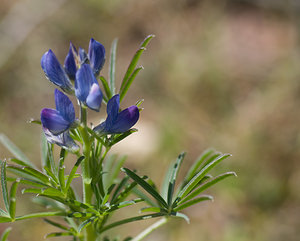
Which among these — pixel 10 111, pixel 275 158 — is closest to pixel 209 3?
pixel 275 158

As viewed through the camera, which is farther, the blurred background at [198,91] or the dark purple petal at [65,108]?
the blurred background at [198,91]

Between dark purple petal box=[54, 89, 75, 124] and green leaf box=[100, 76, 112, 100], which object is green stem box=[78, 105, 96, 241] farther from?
green leaf box=[100, 76, 112, 100]

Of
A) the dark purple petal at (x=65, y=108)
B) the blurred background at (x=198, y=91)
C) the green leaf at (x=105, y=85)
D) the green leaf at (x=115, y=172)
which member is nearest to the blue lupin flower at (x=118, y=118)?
the dark purple petal at (x=65, y=108)

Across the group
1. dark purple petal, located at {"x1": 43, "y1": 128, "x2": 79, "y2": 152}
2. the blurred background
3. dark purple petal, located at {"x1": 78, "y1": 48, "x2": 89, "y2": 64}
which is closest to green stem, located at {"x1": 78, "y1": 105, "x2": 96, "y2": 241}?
dark purple petal, located at {"x1": 43, "y1": 128, "x2": 79, "y2": 152}

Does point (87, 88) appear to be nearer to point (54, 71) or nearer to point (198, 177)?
point (54, 71)

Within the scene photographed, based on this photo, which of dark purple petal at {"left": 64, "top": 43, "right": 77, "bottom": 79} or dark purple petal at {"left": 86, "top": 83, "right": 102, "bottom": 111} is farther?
dark purple petal at {"left": 64, "top": 43, "right": 77, "bottom": 79}

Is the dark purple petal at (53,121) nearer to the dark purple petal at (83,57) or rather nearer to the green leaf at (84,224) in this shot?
the dark purple petal at (83,57)

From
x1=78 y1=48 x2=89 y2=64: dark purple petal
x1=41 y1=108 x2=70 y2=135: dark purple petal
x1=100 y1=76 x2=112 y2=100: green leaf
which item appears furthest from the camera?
x1=100 y1=76 x2=112 y2=100: green leaf
